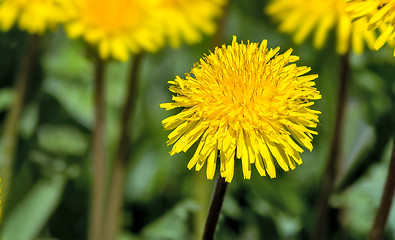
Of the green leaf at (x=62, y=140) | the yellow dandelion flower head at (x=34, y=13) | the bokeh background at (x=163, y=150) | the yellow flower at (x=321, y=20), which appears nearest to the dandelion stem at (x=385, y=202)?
the yellow flower at (x=321, y=20)

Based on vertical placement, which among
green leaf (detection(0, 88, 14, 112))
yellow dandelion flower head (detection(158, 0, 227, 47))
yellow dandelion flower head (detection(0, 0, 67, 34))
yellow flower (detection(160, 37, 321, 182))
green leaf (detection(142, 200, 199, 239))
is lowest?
green leaf (detection(142, 200, 199, 239))

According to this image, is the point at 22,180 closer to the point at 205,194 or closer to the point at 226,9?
the point at 205,194

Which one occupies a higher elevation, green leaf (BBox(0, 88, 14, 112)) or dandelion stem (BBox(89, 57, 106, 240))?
green leaf (BBox(0, 88, 14, 112))

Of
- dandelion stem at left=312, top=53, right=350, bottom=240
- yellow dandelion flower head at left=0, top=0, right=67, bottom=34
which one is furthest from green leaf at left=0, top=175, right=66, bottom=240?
dandelion stem at left=312, top=53, right=350, bottom=240

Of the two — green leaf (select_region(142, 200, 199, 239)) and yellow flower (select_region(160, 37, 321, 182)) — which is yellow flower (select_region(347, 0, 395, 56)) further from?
green leaf (select_region(142, 200, 199, 239))

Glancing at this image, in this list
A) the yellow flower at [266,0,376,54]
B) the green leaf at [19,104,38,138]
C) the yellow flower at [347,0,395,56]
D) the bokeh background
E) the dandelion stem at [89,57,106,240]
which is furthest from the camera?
the green leaf at [19,104,38,138]

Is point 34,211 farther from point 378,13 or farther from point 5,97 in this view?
point 378,13

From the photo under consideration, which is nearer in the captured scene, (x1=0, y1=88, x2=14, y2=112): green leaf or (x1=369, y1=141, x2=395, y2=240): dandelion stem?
(x1=369, y1=141, x2=395, y2=240): dandelion stem
